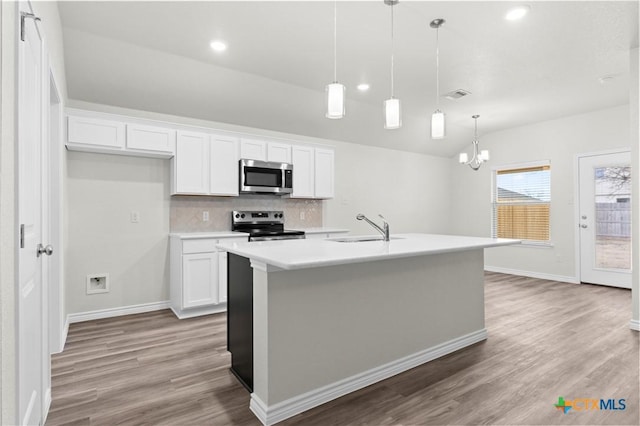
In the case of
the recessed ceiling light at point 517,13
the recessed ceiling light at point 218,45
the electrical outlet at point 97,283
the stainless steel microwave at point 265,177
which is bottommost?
the electrical outlet at point 97,283

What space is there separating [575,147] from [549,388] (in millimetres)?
4695

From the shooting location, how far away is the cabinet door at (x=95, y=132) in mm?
3443

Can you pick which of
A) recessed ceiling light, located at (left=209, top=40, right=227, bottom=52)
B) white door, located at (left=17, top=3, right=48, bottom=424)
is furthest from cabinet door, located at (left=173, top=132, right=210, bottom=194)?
white door, located at (left=17, top=3, right=48, bottom=424)

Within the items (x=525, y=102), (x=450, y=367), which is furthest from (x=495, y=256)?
(x=450, y=367)

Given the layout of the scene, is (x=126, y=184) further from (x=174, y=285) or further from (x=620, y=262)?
(x=620, y=262)

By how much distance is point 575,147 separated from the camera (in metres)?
5.53

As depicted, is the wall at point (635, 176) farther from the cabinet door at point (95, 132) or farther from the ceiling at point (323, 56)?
the cabinet door at point (95, 132)

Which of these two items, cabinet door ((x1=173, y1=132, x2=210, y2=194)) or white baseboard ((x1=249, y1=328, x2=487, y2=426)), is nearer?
white baseboard ((x1=249, y1=328, x2=487, y2=426))

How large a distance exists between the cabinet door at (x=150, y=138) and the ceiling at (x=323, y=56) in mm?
387

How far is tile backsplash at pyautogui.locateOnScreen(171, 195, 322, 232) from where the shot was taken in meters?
4.33

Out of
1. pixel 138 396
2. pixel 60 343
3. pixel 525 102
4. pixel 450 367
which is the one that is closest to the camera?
pixel 138 396

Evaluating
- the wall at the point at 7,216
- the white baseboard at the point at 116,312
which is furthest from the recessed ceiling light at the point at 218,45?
the white baseboard at the point at 116,312

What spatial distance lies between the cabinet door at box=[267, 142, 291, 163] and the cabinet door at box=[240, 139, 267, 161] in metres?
0.07

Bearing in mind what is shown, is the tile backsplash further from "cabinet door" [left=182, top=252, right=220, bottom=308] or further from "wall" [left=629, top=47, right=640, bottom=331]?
"wall" [left=629, top=47, right=640, bottom=331]
